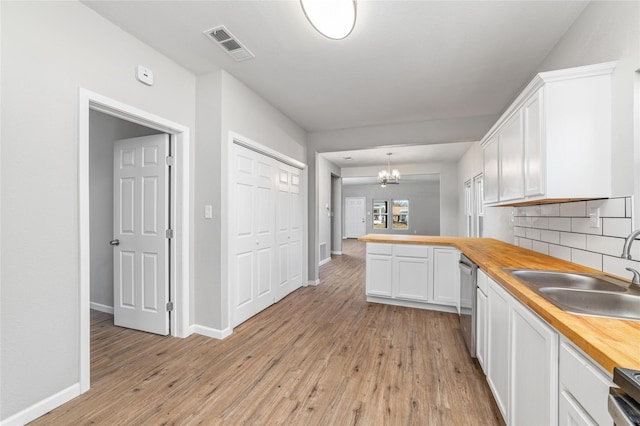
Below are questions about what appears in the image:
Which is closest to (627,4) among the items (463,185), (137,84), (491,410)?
(491,410)

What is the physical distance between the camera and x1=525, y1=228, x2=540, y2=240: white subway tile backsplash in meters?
2.56

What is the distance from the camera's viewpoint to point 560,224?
214 centimetres

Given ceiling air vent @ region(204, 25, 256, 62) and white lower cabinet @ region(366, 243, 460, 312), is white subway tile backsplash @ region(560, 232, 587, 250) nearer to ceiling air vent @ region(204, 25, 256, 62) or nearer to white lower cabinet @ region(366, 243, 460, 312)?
white lower cabinet @ region(366, 243, 460, 312)

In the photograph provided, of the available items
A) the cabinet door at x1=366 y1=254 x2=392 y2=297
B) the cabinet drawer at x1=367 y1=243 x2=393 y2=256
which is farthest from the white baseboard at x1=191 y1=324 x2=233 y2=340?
the cabinet drawer at x1=367 y1=243 x2=393 y2=256

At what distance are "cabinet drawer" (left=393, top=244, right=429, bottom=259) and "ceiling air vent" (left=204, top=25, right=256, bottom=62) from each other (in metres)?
2.77

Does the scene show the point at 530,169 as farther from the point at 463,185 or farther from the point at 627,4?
the point at 463,185

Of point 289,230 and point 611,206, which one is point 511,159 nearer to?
point 611,206

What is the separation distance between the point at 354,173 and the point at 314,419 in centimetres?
748

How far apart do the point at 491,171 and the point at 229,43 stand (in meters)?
2.81

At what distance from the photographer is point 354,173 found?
8.62m

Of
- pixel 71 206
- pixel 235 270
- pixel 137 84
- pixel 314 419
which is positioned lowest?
pixel 314 419

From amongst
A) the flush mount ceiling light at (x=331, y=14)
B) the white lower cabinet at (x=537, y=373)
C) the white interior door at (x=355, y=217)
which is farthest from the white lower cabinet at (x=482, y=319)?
the white interior door at (x=355, y=217)

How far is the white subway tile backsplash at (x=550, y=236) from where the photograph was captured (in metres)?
2.19

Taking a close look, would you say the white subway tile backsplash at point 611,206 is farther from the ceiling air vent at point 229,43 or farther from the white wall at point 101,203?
the white wall at point 101,203
